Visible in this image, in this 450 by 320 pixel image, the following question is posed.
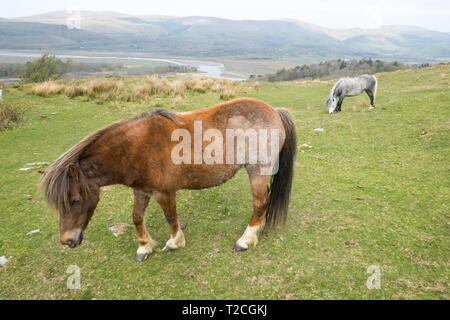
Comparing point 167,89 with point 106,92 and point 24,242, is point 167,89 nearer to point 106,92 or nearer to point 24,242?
point 106,92

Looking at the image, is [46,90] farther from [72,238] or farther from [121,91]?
[72,238]

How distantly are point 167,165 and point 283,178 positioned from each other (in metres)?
1.64

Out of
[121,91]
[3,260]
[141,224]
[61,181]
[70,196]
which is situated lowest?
[3,260]

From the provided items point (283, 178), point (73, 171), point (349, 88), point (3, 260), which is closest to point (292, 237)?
point (283, 178)

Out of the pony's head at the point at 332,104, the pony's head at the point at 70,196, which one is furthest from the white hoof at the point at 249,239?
the pony's head at the point at 332,104

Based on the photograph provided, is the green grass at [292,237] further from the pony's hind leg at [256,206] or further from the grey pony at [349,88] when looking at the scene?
the grey pony at [349,88]

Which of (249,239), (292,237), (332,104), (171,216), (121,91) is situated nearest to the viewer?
(171,216)

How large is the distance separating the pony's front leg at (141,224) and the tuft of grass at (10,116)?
26.4ft

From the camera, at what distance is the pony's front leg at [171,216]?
3.02 metres

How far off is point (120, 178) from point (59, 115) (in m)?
9.17

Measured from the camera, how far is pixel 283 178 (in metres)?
3.57

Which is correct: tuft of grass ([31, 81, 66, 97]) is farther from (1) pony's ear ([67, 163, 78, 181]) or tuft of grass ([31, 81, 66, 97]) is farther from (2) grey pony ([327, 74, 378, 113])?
(2) grey pony ([327, 74, 378, 113])

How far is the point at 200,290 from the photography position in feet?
9.09

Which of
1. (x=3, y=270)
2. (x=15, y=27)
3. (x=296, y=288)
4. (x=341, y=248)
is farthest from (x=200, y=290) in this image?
(x=15, y=27)
